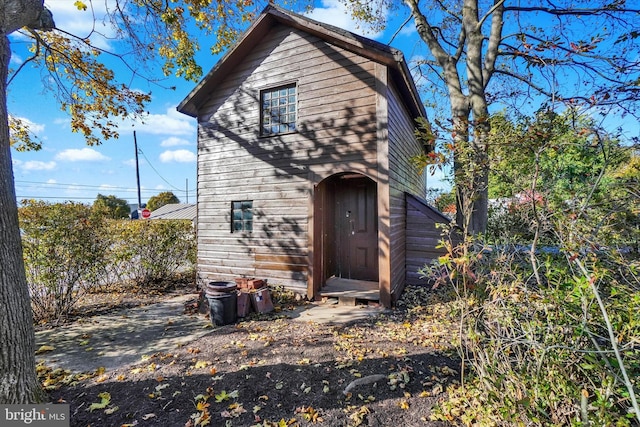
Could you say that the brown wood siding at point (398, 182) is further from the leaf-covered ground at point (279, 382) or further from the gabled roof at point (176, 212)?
the gabled roof at point (176, 212)

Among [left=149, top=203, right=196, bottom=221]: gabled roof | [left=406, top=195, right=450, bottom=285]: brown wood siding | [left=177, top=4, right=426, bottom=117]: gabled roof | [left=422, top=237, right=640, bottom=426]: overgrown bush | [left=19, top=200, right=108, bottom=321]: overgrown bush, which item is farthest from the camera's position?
[left=149, top=203, right=196, bottom=221]: gabled roof

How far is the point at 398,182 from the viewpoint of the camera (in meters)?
6.93

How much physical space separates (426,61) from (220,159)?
7401mm

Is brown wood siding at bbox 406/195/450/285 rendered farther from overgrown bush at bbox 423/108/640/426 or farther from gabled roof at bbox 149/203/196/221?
gabled roof at bbox 149/203/196/221

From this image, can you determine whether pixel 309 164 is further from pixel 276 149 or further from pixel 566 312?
pixel 566 312

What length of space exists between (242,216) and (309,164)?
2424mm

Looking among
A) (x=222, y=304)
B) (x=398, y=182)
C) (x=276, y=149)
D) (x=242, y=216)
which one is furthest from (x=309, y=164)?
(x=222, y=304)

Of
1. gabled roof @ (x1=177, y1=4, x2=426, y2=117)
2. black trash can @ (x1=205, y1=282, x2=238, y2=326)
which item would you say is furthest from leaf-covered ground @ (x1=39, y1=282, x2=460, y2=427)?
gabled roof @ (x1=177, y1=4, x2=426, y2=117)

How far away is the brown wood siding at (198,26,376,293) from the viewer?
21.2 feet

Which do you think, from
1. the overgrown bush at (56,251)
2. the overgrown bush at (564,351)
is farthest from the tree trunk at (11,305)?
the overgrown bush at (564,351)

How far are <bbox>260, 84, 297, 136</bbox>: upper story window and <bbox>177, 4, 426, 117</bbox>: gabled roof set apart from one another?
4.20 ft

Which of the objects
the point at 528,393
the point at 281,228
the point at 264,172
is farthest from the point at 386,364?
the point at 264,172

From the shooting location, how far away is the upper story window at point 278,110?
23.9 ft

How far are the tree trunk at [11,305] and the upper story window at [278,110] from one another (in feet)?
16.6
